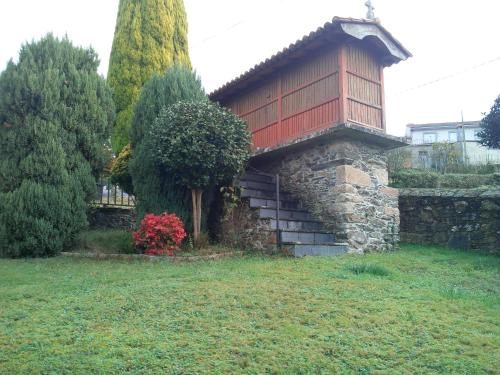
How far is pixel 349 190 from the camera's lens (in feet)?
28.9

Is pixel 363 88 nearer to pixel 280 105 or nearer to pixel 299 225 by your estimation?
pixel 280 105

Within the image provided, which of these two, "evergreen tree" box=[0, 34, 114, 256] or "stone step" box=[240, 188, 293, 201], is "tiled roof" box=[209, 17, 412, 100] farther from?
"evergreen tree" box=[0, 34, 114, 256]

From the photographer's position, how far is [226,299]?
5.08 metres

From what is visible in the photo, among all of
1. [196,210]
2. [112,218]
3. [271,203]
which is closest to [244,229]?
[271,203]

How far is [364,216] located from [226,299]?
4.63 meters

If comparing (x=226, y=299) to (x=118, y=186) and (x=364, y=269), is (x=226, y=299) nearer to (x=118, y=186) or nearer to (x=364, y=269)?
(x=364, y=269)

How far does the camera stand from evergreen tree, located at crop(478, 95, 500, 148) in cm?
1262

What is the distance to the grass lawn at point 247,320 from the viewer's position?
3.71 meters

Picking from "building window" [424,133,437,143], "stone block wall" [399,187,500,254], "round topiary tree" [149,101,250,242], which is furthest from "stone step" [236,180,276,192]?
"building window" [424,133,437,143]

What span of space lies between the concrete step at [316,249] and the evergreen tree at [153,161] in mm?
2124

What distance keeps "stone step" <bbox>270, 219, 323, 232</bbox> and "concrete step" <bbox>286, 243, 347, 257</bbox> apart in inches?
22.3

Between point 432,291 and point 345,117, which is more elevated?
point 345,117

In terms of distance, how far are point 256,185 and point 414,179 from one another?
483cm

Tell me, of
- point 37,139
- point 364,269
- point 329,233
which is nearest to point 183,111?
point 37,139
